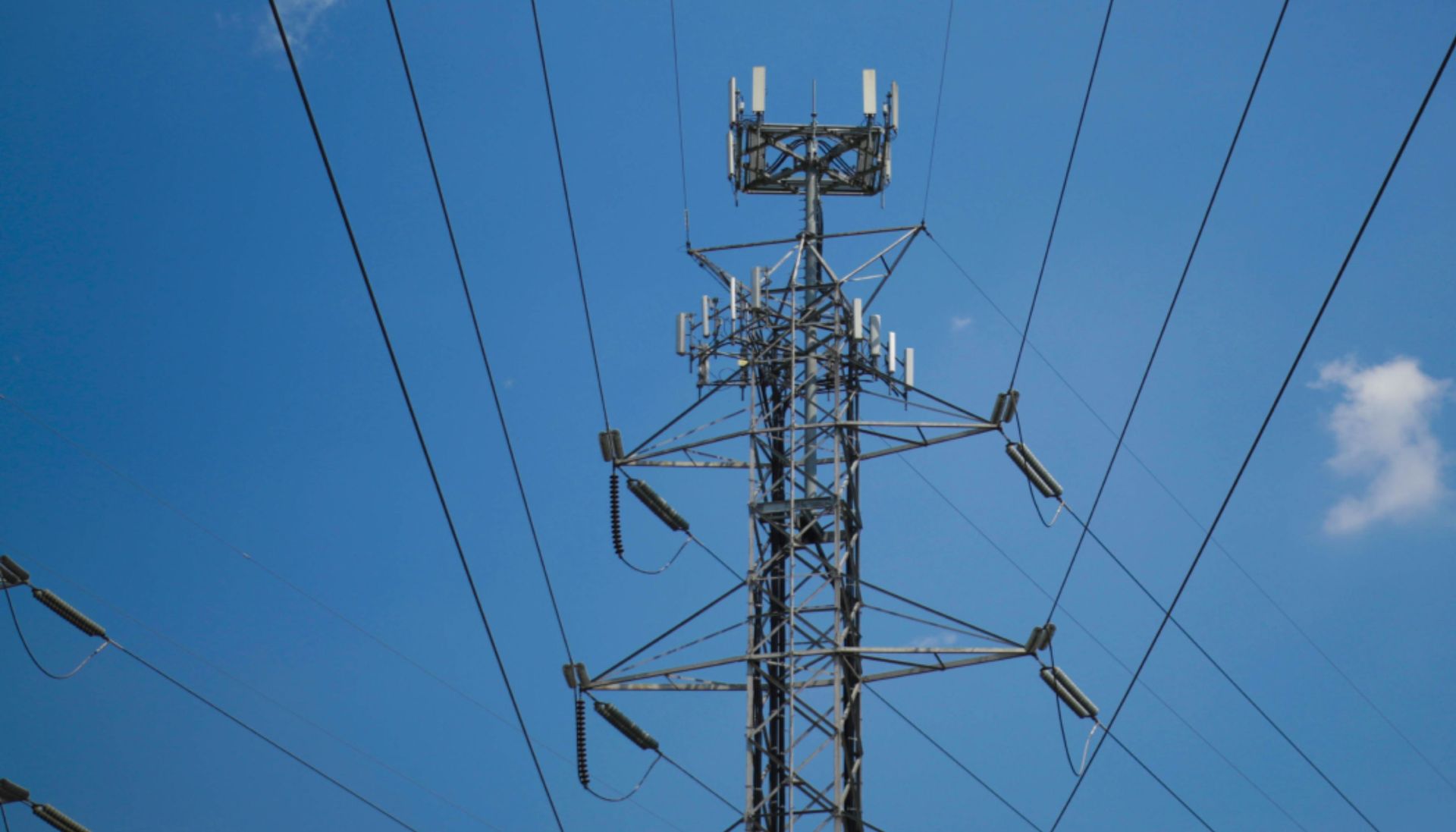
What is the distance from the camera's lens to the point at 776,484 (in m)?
28.0

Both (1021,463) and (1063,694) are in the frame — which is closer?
(1063,694)

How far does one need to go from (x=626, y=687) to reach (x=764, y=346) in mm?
6019

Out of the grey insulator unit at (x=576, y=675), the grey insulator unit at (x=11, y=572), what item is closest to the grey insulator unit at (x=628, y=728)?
the grey insulator unit at (x=576, y=675)

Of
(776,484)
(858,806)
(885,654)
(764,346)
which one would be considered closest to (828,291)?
(764,346)

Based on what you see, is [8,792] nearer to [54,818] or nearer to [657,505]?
[54,818]

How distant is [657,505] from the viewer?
2902 centimetres

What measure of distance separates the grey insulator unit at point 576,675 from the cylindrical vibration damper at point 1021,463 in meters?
7.26

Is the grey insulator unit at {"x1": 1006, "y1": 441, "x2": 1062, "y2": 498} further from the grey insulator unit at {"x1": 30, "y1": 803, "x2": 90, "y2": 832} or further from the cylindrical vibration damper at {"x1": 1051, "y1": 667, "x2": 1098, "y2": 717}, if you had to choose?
the grey insulator unit at {"x1": 30, "y1": 803, "x2": 90, "y2": 832}

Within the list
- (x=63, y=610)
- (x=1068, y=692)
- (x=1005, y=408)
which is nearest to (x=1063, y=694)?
(x=1068, y=692)

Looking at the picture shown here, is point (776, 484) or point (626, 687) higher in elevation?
point (776, 484)

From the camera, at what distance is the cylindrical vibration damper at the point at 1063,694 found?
2611cm

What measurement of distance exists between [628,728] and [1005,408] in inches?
301

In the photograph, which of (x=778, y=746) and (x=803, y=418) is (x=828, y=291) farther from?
(x=778, y=746)

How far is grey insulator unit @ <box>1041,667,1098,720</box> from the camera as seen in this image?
26.1 m
